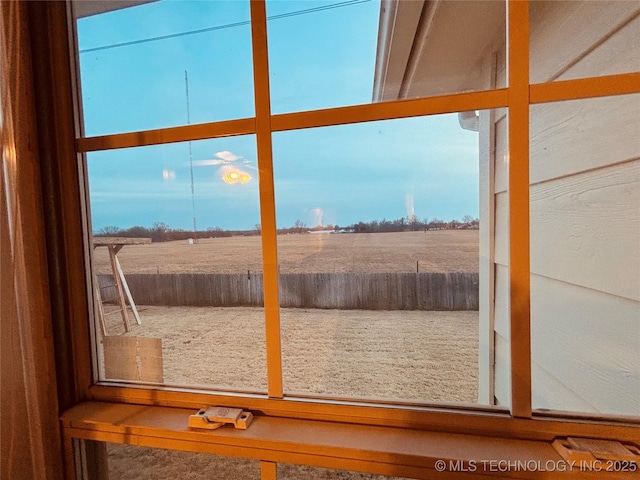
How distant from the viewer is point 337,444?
Result: 0.62 meters

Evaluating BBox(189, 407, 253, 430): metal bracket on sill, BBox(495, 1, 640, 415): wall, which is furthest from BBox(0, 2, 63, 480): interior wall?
BBox(495, 1, 640, 415): wall

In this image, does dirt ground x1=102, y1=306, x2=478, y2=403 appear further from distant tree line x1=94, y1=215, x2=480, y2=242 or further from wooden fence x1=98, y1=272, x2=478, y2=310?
distant tree line x1=94, y1=215, x2=480, y2=242

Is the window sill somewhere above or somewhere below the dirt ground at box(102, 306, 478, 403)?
below

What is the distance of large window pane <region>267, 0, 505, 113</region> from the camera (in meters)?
0.80

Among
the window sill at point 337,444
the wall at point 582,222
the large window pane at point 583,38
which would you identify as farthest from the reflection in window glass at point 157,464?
the large window pane at point 583,38

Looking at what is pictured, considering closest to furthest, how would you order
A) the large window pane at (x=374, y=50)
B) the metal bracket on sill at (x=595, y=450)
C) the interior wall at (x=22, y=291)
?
the metal bracket on sill at (x=595, y=450)
the interior wall at (x=22, y=291)
the large window pane at (x=374, y=50)

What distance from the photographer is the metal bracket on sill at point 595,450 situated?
54 cm

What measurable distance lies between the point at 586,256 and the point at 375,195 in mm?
541

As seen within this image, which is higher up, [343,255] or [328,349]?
[343,255]

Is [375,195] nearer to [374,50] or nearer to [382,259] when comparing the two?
[382,259]

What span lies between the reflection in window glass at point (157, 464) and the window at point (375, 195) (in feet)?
0.49

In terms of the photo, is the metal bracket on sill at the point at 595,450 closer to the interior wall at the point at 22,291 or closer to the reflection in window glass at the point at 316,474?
the reflection in window glass at the point at 316,474

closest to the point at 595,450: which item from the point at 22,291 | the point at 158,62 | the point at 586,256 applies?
the point at 586,256

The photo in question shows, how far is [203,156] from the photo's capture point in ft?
2.78
